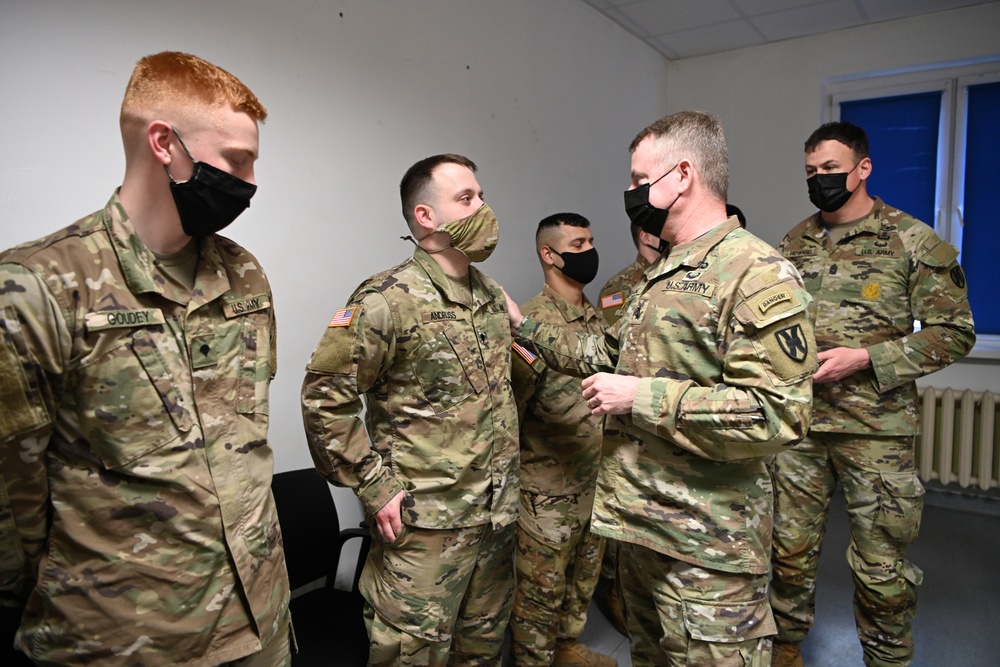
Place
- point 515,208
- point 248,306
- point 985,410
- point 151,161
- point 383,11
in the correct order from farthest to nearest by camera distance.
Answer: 1. point 985,410
2. point 515,208
3. point 383,11
4. point 248,306
5. point 151,161

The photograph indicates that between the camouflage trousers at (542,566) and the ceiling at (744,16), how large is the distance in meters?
3.14

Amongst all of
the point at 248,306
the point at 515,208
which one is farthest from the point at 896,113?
the point at 248,306

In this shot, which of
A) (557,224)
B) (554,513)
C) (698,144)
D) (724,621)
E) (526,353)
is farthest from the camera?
(557,224)

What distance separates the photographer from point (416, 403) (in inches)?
68.6

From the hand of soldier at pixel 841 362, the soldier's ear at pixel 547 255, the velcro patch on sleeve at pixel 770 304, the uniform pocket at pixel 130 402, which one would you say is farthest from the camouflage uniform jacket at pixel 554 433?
the uniform pocket at pixel 130 402

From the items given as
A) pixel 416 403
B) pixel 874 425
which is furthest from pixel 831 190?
pixel 416 403

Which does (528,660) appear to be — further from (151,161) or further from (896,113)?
(896,113)

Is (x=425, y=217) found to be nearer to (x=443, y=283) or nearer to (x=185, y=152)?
(x=443, y=283)

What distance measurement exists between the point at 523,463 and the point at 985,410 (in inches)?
A: 138

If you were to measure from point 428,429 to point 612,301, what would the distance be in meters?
1.57

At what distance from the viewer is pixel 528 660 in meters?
2.32

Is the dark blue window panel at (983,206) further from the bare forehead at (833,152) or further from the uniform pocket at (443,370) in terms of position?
the uniform pocket at (443,370)

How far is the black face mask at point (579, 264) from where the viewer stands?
2.55m

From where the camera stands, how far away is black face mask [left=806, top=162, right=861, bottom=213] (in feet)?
7.92
